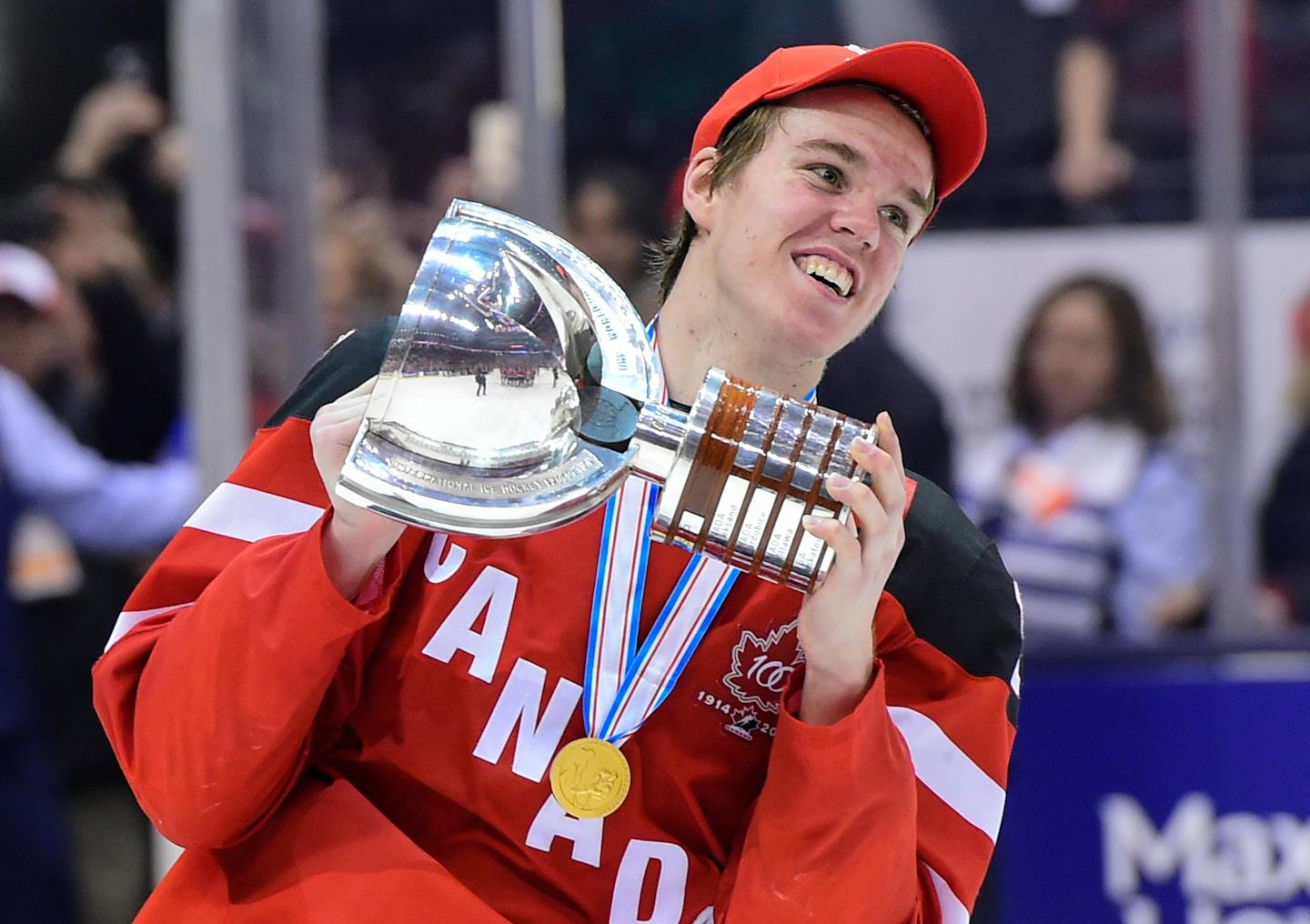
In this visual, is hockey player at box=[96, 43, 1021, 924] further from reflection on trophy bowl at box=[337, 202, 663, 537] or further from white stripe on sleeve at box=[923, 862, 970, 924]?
reflection on trophy bowl at box=[337, 202, 663, 537]

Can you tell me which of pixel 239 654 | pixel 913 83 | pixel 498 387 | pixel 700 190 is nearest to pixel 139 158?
pixel 700 190

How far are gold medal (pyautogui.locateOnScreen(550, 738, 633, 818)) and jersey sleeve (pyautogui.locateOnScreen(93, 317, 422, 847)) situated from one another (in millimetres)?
228

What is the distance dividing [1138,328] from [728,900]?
3.27m

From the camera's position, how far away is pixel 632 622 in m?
1.79

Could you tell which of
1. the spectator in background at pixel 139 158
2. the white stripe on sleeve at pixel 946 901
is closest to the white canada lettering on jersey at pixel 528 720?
the white stripe on sleeve at pixel 946 901

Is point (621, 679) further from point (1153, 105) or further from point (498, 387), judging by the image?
point (1153, 105)

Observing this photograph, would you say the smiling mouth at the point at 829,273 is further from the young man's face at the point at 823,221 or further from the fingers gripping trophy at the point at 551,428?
the fingers gripping trophy at the point at 551,428

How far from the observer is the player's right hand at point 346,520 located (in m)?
1.57

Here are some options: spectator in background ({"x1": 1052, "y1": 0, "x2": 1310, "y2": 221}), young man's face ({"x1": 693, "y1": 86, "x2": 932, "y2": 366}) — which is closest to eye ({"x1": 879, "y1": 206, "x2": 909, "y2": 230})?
young man's face ({"x1": 693, "y1": 86, "x2": 932, "y2": 366})

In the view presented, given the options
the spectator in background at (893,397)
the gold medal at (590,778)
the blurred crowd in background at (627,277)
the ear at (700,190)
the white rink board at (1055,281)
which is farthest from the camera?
the white rink board at (1055,281)

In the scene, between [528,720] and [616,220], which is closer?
[528,720]

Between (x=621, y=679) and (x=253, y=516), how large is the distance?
40 cm

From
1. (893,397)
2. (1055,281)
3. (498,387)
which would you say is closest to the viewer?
(498,387)

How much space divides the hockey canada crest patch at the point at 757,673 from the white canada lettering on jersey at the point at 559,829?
19 centimetres
